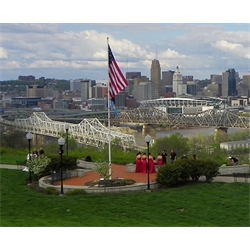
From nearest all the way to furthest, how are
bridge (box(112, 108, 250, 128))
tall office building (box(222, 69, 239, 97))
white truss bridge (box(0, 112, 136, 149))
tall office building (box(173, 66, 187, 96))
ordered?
white truss bridge (box(0, 112, 136, 149)), bridge (box(112, 108, 250, 128)), tall office building (box(222, 69, 239, 97)), tall office building (box(173, 66, 187, 96))

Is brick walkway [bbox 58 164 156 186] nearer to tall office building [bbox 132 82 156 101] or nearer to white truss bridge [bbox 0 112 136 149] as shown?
white truss bridge [bbox 0 112 136 149]

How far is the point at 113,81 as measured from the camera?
11.6m

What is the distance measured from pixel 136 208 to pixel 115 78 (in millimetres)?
3645

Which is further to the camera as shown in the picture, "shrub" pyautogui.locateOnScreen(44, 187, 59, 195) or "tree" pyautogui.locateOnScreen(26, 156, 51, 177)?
"tree" pyautogui.locateOnScreen(26, 156, 51, 177)

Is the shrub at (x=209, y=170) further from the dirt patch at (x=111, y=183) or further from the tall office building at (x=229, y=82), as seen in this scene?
the tall office building at (x=229, y=82)

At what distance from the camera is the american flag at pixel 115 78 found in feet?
37.7

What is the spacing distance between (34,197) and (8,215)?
143 centimetres

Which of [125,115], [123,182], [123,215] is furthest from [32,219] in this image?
[125,115]

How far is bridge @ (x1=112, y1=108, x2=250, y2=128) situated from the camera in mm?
61047

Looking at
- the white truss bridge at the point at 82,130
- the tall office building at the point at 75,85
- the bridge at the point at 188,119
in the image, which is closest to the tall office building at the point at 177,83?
the tall office building at the point at 75,85

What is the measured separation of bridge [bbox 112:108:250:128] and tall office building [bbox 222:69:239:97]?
163 feet

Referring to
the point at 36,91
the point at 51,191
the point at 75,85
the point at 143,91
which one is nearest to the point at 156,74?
the point at 143,91

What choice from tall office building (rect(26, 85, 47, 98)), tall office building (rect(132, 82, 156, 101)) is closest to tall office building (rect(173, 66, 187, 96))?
tall office building (rect(132, 82, 156, 101))

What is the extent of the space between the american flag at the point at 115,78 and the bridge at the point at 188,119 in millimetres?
48504
